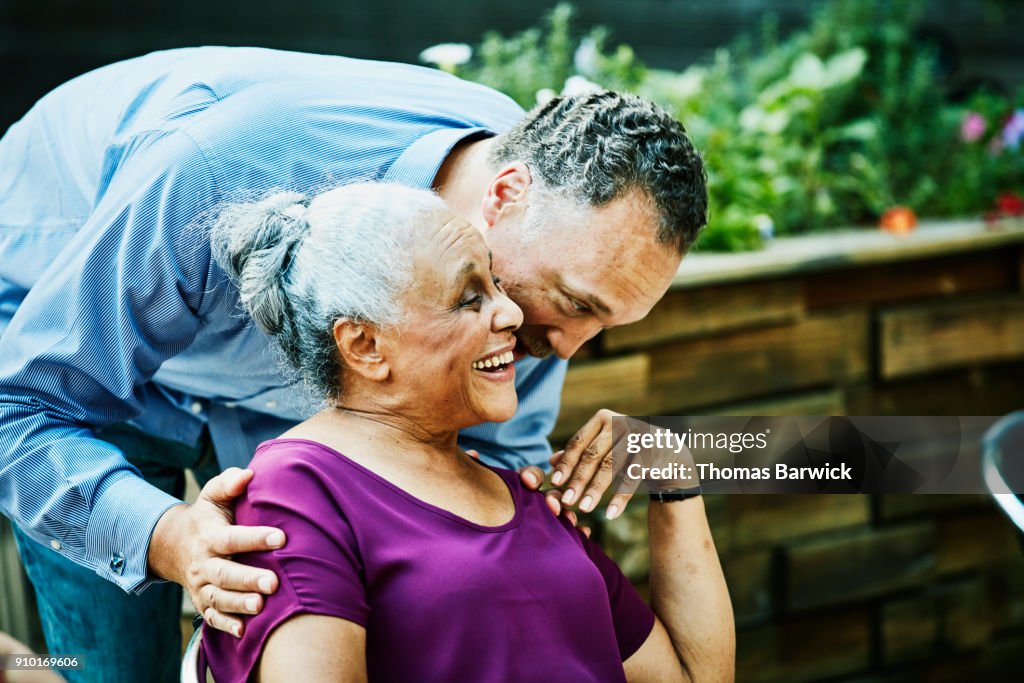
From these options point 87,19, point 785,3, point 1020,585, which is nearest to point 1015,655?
point 1020,585

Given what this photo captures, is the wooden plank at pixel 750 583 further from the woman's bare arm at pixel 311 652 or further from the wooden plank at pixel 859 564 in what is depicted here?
the woman's bare arm at pixel 311 652

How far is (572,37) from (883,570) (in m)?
2.47

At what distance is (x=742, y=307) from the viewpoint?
3.12 m

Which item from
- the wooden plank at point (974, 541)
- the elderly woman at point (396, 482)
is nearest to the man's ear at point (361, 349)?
the elderly woman at point (396, 482)

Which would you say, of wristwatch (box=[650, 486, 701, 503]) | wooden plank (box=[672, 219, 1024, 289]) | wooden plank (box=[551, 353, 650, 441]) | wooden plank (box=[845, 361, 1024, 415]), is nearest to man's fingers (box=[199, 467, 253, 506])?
wristwatch (box=[650, 486, 701, 503])

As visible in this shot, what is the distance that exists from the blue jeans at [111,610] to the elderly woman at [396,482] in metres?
0.56

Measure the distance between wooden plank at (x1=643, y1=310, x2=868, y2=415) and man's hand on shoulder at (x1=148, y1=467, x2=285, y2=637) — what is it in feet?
5.78

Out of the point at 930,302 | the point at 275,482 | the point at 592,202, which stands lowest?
the point at 930,302

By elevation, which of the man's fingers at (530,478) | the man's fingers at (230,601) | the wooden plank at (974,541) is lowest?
the wooden plank at (974,541)

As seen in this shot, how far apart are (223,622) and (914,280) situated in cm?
265

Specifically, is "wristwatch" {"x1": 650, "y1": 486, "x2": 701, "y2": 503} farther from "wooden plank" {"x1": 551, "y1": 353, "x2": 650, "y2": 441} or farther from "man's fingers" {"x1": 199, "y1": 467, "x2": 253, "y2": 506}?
"wooden plank" {"x1": 551, "y1": 353, "x2": 650, "y2": 441}

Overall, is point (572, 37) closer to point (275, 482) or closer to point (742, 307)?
point (742, 307)

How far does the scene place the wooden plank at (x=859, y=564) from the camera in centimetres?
335

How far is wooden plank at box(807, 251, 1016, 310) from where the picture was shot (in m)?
3.27
